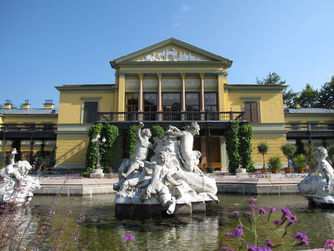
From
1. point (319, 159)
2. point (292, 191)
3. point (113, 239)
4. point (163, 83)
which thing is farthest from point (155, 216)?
point (163, 83)

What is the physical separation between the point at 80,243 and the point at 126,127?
17.4 metres

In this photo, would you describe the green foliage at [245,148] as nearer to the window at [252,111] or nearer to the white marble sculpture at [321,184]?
the window at [252,111]

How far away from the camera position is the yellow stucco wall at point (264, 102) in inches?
992

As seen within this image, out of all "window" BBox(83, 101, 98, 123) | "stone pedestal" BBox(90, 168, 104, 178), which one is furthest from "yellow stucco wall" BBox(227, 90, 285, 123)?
"stone pedestal" BBox(90, 168, 104, 178)

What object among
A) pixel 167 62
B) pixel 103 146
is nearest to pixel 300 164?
pixel 103 146

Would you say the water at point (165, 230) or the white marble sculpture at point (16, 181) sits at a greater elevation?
the white marble sculpture at point (16, 181)

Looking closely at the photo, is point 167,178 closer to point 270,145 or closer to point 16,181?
point 16,181

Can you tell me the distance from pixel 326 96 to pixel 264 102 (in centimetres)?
2649

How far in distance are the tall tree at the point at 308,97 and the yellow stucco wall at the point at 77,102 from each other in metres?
36.1

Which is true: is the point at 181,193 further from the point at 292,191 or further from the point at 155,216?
the point at 292,191

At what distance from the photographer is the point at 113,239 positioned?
3.76 metres

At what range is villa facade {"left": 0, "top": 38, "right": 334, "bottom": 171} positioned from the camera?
2409 centimetres

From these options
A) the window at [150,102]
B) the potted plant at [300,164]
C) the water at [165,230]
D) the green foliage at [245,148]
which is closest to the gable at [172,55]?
the window at [150,102]

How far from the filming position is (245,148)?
19.7 m
